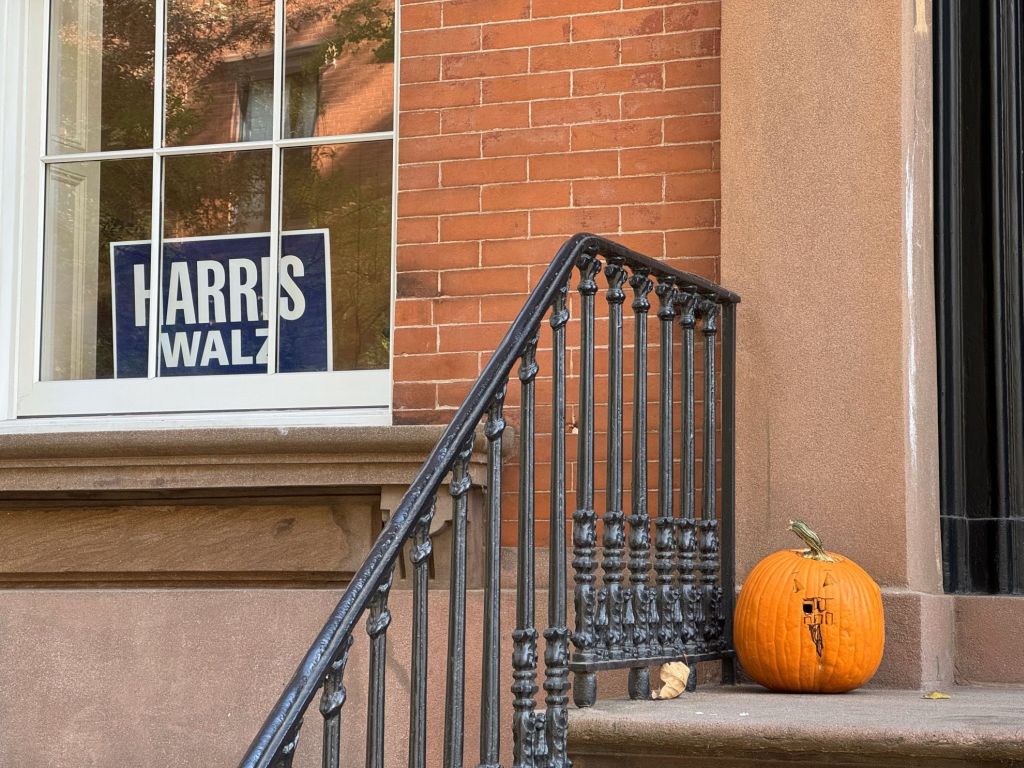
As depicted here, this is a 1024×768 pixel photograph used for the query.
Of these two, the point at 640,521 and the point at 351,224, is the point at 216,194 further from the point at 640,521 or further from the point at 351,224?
the point at 640,521

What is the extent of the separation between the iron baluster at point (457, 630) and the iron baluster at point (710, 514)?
109 centimetres

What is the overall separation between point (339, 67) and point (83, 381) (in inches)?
57.4

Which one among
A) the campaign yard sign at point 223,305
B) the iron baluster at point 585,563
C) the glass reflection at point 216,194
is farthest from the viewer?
the glass reflection at point 216,194

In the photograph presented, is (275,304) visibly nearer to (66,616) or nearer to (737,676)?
(66,616)

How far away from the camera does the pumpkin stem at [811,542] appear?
12.2ft

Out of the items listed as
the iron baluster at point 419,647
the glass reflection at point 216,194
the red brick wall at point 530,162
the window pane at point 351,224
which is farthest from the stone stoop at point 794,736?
the glass reflection at point 216,194

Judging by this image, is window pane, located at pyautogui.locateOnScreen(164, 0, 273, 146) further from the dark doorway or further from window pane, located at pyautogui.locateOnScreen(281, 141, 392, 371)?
the dark doorway

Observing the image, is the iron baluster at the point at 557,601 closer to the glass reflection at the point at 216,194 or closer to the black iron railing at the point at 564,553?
the black iron railing at the point at 564,553

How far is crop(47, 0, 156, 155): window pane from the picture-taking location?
5.21m

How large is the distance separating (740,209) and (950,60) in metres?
0.94

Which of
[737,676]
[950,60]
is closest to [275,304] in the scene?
[737,676]

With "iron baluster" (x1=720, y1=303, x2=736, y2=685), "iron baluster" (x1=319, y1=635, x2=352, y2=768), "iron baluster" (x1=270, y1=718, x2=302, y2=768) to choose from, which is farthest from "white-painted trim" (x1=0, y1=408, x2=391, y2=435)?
"iron baluster" (x1=270, y1=718, x2=302, y2=768)

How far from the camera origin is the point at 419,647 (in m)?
2.89

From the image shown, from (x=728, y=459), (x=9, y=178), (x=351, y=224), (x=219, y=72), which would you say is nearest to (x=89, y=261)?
(x=9, y=178)
